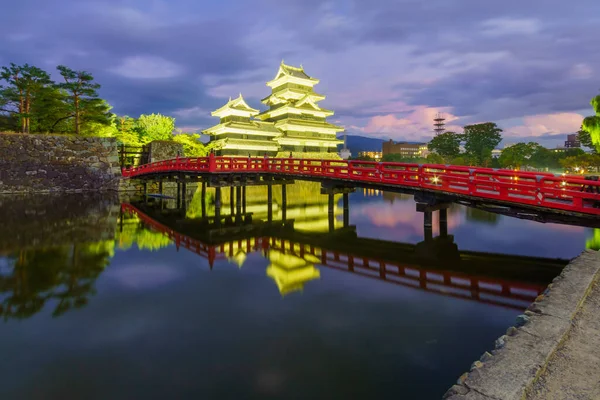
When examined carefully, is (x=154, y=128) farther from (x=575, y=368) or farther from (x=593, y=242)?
(x=575, y=368)

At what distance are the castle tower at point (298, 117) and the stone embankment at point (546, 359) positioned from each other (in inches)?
1740

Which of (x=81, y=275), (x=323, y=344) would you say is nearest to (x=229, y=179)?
(x=81, y=275)

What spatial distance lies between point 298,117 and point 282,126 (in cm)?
355

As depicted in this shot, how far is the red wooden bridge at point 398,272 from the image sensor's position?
7109 mm

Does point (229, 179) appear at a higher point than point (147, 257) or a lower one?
higher

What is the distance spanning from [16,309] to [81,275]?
220 centimetres

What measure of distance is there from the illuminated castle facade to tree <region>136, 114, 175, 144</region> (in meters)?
5.47

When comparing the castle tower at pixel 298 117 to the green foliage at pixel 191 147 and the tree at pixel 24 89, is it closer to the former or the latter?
the green foliage at pixel 191 147

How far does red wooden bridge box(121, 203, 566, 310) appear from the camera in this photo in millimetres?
7109

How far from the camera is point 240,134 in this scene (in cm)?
4522

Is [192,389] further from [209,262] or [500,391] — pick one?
[209,262]

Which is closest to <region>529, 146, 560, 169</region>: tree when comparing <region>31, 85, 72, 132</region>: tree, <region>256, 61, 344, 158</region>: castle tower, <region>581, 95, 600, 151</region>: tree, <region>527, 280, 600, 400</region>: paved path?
<region>256, 61, 344, 158</region>: castle tower

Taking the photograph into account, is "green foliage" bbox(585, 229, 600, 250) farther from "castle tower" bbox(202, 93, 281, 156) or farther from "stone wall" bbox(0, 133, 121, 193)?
"castle tower" bbox(202, 93, 281, 156)

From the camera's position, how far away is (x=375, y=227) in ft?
52.0
